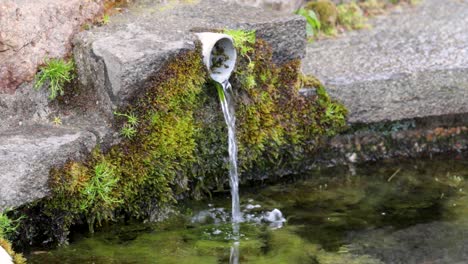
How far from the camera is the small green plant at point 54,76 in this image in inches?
163

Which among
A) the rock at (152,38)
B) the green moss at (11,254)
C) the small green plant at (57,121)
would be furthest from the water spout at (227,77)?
the green moss at (11,254)

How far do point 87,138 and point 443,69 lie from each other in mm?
2312

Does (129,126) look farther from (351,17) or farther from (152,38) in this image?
(351,17)

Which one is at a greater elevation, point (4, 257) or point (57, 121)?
point (57, 121)

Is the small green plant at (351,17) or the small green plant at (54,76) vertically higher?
the small green plant at (351,17)

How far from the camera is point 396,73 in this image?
5.01 metres

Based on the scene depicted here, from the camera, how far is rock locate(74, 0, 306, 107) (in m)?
4.01

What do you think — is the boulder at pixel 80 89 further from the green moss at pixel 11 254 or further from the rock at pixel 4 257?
the rock at pixel 4 257

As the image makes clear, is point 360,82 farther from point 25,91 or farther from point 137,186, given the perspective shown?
point 25,91

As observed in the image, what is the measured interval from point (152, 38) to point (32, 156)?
3.08 feet

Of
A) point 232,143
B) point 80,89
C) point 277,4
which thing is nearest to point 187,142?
point 232,143

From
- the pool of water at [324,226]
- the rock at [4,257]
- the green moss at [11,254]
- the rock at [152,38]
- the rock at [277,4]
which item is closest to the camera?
the rock at [4,257]

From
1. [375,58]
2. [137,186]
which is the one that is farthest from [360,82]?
[137,186]

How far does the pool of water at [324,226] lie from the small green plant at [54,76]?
0.76 meters
